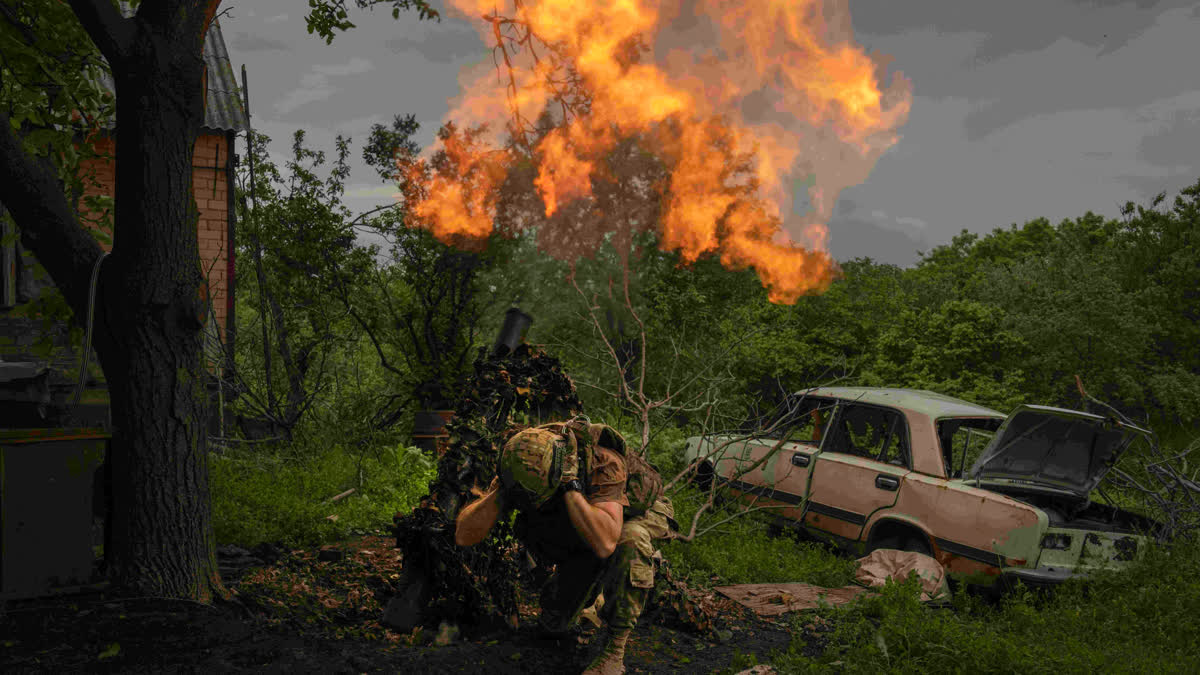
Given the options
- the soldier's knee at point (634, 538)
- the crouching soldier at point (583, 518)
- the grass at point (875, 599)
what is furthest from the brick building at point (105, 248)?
the soldier's knee at point (634, 538)

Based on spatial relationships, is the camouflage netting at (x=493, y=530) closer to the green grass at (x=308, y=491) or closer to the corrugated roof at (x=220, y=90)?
the green grass at (x=308, y=491)

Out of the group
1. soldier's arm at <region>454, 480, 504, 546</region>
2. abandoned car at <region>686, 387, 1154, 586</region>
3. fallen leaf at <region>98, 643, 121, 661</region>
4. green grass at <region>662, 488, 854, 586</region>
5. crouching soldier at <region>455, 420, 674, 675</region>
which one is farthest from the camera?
green grass at <region>662, 488, 854, 586</region>

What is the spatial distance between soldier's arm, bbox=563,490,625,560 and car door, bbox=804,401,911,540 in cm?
376

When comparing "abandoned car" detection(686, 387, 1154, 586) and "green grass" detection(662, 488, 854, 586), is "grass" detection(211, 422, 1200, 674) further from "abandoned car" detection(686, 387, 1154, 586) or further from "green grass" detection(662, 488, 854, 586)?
"abandoned car" detection(686, 387, 1154, 586)

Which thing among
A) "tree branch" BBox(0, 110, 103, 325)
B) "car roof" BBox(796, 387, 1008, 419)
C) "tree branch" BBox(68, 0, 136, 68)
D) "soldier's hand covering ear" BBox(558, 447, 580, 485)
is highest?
"tree branch" BBox(68, 0, 136, 68)

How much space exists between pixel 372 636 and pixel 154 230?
270 centimetres

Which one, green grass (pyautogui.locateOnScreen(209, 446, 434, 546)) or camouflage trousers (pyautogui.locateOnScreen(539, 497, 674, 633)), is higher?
camouflage trousers (pyautogui.locateOnScreen(539, 497, 674, 633))

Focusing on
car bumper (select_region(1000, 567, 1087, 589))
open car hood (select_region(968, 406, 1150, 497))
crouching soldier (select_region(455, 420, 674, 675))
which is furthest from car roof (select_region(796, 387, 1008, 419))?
crouching soldier (select_region(455, 420, 674, 675))

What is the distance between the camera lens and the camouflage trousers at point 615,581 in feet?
13.4

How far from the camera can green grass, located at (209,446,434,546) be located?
21.8 ft

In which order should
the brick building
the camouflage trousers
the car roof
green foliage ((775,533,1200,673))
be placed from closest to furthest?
the camouflage trousers
green foliage ((775,533,1200,673))
the car roof
the brick building

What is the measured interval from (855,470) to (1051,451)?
5.23 feet

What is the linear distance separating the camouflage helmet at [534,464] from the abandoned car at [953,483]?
3975mm

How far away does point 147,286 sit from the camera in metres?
4.48
